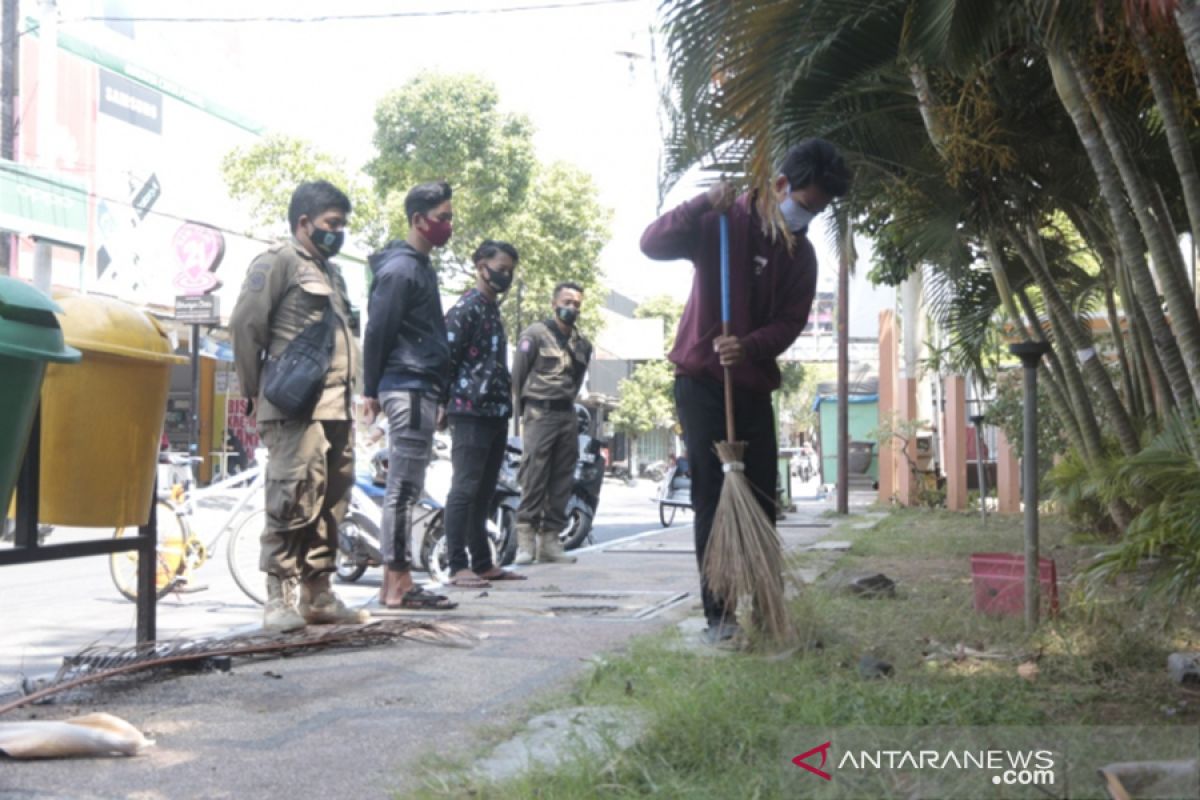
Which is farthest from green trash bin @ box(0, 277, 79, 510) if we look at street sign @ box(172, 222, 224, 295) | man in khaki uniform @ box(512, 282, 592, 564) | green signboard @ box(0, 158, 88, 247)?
street sign @ box(172, 222, 224, 295)

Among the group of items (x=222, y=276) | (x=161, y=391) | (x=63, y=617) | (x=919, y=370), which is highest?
(x=222, y=276)

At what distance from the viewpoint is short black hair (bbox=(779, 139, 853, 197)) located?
434cm

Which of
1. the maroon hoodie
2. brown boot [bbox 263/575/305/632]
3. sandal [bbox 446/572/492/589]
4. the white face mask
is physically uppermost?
the white face mask

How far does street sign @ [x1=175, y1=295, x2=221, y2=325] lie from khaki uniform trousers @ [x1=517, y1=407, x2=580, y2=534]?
13821mm

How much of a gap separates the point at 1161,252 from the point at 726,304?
2.22m

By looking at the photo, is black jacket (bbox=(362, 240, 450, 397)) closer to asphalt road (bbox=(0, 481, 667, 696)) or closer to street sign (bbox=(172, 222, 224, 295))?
asphalt road (bbox=(0, 481, 667, 696))

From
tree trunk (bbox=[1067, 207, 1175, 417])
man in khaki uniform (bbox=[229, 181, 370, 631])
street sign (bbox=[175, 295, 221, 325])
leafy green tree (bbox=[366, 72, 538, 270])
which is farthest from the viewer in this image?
leafy green tree (bbox=[366, 72, 538, 270])

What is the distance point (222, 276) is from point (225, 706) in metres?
24.1

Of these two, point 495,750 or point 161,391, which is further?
point 161,391

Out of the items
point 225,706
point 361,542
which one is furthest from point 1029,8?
point 361,542

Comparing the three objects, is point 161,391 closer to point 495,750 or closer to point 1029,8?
point 495,750

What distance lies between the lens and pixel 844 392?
1555 cm

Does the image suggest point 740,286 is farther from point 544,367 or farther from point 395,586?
point 544,367

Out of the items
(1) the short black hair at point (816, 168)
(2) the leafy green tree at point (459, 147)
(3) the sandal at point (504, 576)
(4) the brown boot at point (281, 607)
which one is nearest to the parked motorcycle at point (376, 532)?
(3) the sandal at point (504, 576)
